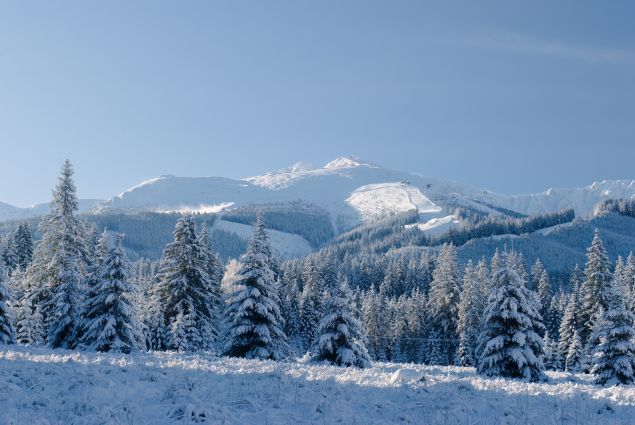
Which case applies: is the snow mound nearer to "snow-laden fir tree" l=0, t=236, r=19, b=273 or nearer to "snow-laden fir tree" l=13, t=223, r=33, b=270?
"snow-laden fir tree" l=0, t=236, r=19, b=273

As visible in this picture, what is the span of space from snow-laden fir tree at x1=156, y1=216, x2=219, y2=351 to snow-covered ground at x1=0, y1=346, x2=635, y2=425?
70.8 feet

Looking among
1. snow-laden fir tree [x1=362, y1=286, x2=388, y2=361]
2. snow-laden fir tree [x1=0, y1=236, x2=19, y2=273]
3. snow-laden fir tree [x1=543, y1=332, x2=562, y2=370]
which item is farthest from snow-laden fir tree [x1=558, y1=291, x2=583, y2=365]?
snow-laden fir tree [x1=0, y1=236, x2=19, y2=273]

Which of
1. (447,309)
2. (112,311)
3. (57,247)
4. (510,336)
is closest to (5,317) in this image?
(57,247)

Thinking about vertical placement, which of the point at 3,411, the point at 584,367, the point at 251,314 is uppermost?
the point at 3,411

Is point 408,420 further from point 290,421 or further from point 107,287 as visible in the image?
point 107,287

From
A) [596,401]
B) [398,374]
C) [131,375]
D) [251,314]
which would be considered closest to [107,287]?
[251,314]

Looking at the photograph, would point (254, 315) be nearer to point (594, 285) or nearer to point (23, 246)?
point (594, 285)

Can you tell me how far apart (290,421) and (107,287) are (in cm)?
2134

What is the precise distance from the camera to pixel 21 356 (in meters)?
16.9

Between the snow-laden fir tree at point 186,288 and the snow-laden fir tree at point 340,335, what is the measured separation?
36.0 ft

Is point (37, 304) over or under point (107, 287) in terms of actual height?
under

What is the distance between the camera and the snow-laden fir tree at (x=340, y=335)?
97.3 ft

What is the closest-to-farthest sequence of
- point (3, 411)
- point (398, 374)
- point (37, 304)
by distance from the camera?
1. point (3, 411)
2. point (398, 374)
3. point (37, 304)

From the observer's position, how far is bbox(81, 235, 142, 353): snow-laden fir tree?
28.1 meters
